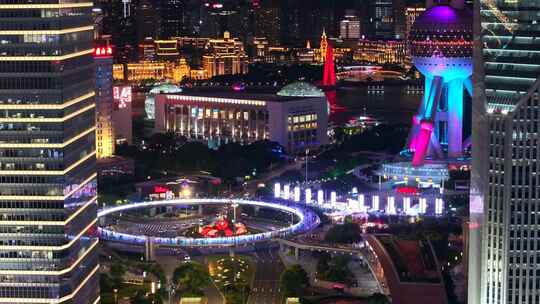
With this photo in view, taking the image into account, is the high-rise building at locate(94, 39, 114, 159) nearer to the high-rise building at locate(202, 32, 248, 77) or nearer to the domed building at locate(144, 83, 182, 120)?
the domed building at locate(144, 83, 182, 120)

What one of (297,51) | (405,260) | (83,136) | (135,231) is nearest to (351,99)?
(297,51)

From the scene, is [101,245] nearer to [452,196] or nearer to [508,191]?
[452,196]

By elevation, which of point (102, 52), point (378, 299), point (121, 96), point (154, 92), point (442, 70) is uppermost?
point (102, 52)

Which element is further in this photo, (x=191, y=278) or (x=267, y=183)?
(x=267, y=183)

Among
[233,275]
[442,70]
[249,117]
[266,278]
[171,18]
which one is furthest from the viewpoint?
[171,18]

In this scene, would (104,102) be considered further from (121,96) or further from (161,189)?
(161,189)

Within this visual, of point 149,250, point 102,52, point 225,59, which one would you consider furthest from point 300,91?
point 225,59

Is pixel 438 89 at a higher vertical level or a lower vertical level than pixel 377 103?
higher

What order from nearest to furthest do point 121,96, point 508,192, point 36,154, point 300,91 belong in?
point 508,192, point 36,154, point 121,96, point 300,91
